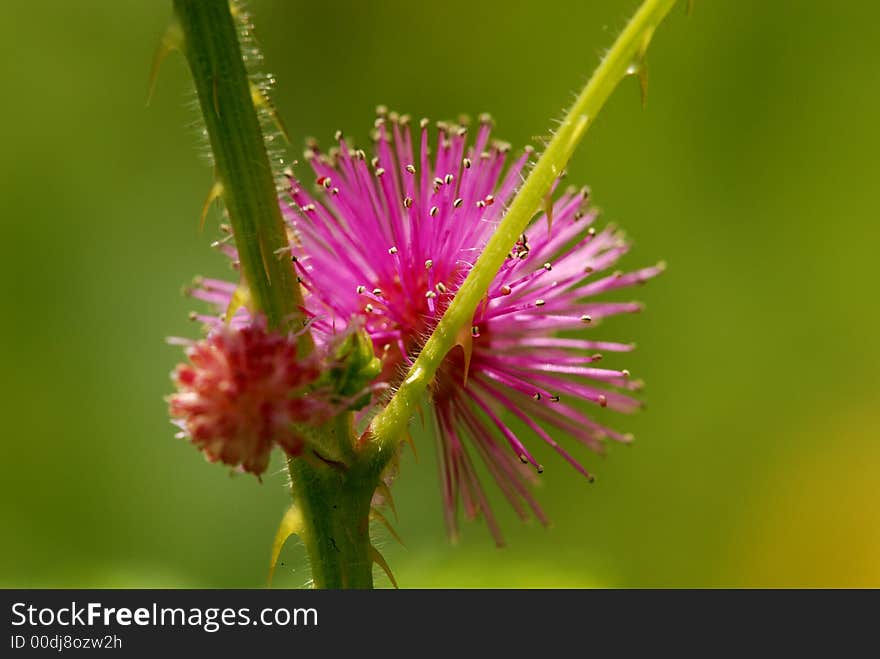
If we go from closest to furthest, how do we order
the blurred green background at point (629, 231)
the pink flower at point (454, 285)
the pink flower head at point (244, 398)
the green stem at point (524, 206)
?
the pink flower head at point (244, 398) → the green stem at point (524, 206) → the pink flower at point (454, 285) → the blurred green background at point (629, 231)

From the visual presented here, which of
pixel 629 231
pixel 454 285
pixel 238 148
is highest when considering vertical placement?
pixel 629 231

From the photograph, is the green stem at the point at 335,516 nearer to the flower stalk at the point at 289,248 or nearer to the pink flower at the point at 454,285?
the flower stalk at the point at 289,248

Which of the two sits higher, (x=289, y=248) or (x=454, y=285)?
(x=454, y=285)

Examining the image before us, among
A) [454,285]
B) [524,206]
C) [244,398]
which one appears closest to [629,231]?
[454,285]

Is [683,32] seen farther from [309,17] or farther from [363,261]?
[363,261]

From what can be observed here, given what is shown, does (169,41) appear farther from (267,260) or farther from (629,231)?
(629,231)

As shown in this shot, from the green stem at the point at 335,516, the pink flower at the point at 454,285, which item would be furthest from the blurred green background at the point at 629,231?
the green stem at the point at 335,516
